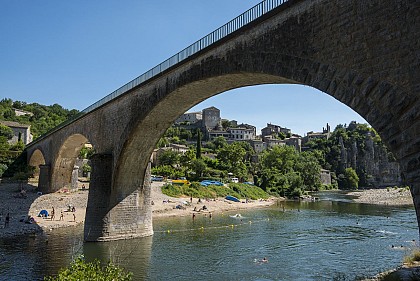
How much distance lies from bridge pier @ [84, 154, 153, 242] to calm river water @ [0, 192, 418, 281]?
786mm

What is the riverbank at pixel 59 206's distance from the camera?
2825cm

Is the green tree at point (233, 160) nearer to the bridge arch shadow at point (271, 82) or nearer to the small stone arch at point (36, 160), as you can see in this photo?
the small stone arch at point (36, 160)

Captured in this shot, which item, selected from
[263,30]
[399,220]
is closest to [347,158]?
[399,220]

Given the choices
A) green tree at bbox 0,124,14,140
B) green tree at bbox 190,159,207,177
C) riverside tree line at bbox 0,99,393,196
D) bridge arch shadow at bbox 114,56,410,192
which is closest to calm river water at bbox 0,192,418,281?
bridge arch shadow at bbox 114,56,410,192

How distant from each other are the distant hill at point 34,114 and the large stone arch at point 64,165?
4475 cm

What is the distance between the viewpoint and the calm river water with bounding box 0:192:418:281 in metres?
17.3

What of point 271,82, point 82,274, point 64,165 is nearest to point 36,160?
point 64,165

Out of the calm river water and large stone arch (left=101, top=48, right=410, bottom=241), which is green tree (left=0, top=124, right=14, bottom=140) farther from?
large stone arch (left=101, top=48, right=410, bottom=241)

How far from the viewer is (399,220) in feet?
116

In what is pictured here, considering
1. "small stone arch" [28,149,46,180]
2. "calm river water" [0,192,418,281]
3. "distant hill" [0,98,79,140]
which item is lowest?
"calm river water" [0,192,418,281]

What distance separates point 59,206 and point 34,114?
274 ft

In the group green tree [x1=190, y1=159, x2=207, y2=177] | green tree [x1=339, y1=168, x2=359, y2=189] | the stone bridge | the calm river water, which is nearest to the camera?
the stone bridge

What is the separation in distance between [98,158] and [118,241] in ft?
18.4

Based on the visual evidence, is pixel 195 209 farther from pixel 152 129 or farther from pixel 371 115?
pixel 371 115
